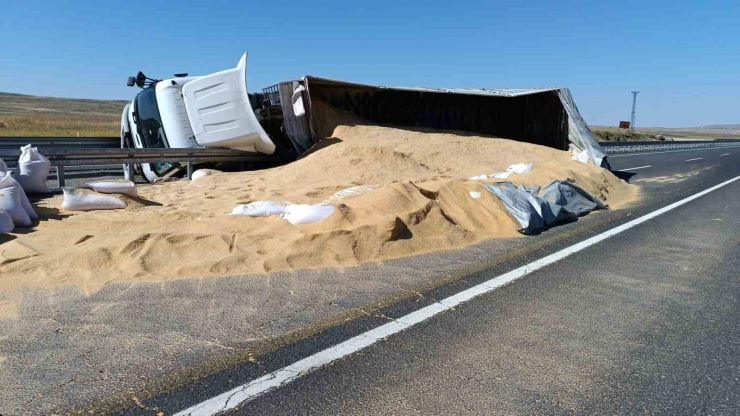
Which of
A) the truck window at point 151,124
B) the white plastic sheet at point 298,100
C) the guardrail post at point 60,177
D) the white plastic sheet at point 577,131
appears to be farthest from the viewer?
the white plastic sheet at point 577,131

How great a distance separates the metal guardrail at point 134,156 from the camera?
9.19 metres

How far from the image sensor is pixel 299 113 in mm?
12945

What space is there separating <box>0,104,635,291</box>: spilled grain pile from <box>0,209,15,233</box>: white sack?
0.21 meters

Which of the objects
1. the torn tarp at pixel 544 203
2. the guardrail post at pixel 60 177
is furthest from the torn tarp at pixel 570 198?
the guardrail post at pixel 60 177

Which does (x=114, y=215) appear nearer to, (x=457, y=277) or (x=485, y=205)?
(x=457, y=277)

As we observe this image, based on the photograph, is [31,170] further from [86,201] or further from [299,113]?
[299,113]

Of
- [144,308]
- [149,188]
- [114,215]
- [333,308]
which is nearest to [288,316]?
[333,308]

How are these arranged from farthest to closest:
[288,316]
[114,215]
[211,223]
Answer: [114,215], [211,223], [288,316]

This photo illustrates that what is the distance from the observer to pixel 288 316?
4.02 m

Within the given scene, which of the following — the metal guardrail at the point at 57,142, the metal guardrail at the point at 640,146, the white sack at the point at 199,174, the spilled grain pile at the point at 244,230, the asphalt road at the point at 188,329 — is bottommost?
the asphalt road at the point at 188,329

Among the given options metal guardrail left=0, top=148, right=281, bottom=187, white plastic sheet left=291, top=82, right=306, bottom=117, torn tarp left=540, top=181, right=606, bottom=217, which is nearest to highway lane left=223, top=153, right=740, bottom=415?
torn tarp left=540, top=181, right=606, bottom=217

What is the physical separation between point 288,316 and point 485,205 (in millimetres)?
4443

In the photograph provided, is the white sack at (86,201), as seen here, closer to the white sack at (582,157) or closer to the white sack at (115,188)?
the white sack at (115,188)

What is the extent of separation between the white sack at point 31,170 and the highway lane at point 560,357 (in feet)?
22.5
